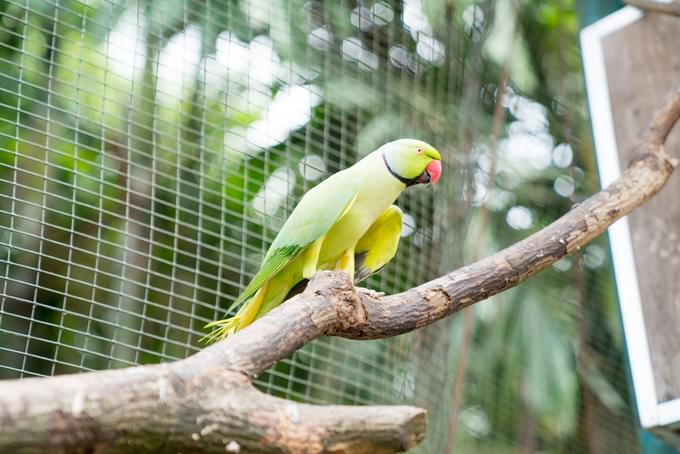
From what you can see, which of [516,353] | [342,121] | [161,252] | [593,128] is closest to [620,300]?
[593,128]

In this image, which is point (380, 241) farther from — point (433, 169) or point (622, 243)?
point (622, 243)

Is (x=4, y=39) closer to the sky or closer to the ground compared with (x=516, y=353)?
closer to the sky

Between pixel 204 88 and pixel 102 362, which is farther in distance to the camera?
pixel 102 362

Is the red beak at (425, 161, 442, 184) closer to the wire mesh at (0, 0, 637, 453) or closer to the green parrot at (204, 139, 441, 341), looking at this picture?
the green parrot at (204, 139, 441, 341)

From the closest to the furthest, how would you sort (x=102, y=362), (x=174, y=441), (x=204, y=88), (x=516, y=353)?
1. (x=174, y=441)
2. (x=204, y=88)
3. (x=102, y=362)
4. (x=516, y=353)

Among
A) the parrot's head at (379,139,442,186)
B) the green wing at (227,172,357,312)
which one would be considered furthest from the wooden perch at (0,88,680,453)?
the parrot's head at (379,139,442,186)

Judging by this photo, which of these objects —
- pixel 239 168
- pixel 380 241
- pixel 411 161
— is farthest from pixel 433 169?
pixel 239 168

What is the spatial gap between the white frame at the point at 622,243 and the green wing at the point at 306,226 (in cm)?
80

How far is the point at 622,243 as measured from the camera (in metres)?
2.01

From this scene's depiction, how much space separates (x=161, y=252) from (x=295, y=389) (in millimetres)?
592

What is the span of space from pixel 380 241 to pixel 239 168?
762 mm

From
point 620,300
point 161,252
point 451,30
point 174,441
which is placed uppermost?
point 451,30

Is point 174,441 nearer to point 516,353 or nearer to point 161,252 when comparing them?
point 161,252

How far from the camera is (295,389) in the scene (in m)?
2.50
